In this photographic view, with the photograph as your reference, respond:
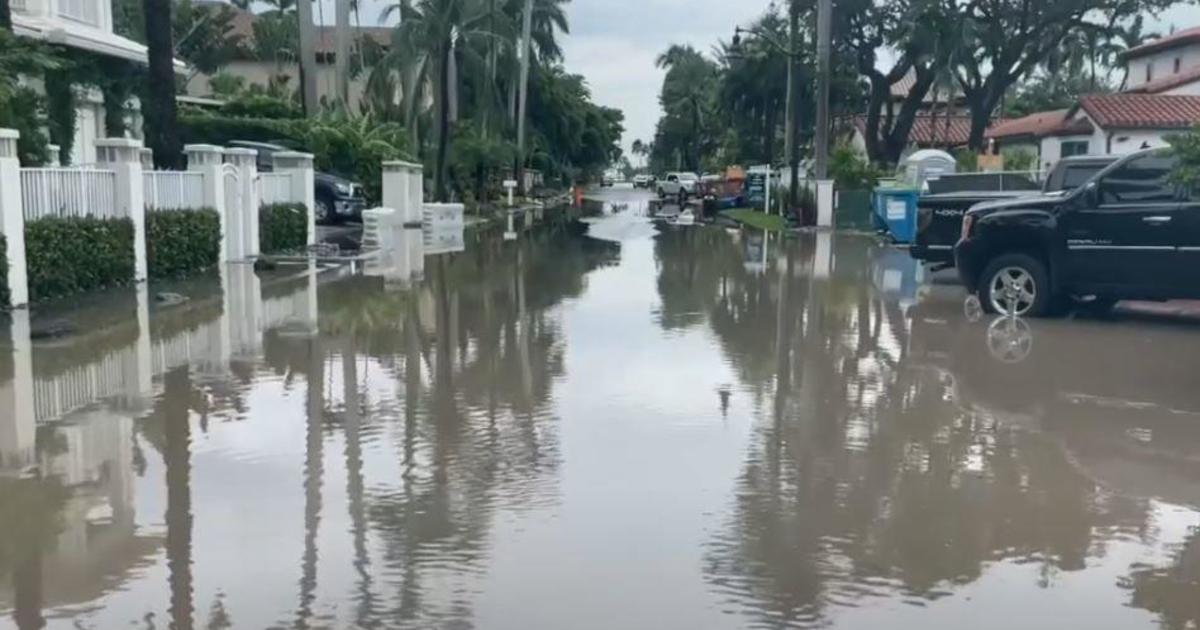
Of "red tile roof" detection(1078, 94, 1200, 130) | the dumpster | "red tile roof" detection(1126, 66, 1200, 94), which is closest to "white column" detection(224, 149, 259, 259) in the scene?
the dumpster

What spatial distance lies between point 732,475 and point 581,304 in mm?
9354

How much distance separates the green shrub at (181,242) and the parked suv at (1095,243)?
37.5ft

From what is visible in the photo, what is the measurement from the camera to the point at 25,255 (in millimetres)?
14156

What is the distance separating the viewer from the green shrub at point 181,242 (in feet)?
58.7

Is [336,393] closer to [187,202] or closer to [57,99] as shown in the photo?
[187,202]

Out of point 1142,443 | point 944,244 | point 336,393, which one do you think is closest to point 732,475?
point 1142,443

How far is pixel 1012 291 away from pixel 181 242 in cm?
1211

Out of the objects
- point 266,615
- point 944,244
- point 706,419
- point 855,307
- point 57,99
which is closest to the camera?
point 266,615

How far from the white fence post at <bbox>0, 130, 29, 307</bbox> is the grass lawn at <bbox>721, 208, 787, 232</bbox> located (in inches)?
1014

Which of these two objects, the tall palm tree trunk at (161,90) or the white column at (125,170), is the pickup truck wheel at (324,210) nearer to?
the tall palm tree trunk at (161,90)

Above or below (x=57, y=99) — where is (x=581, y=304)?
below

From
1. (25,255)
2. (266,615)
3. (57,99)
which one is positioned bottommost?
(266,615)

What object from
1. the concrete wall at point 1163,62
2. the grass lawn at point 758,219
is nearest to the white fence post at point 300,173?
the grass lawn at point 758,219

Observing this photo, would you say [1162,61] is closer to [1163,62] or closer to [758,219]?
[1163,62]
